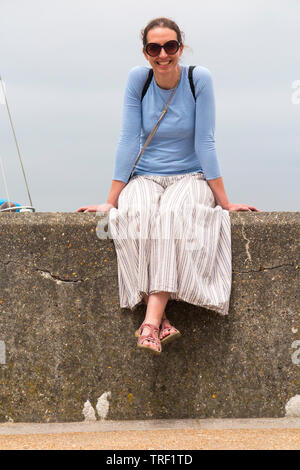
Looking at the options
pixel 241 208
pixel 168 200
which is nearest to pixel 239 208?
pixel 241 208

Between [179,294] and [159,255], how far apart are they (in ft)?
0.75

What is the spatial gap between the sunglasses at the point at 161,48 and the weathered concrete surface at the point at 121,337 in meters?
0.98

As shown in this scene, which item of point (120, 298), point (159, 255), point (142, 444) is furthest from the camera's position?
point (120, 298)

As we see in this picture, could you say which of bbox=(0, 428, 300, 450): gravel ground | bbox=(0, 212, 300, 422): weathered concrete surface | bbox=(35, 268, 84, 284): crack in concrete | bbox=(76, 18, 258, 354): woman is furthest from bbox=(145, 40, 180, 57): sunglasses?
bbox=(0, 428, 300, 450): gravel ground

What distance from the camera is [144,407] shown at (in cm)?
336

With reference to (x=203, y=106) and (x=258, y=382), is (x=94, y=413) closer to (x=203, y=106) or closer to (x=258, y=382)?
(x=258, y=382)

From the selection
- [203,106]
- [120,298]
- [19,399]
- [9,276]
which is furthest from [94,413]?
[203,106]

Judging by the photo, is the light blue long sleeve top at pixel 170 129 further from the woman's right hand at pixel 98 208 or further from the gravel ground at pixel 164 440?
the gravel ground at pixel 164 440

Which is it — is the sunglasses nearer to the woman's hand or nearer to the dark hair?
the dark hair

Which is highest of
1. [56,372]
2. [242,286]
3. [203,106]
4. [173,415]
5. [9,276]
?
[203,106]

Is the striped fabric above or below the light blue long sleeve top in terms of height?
below

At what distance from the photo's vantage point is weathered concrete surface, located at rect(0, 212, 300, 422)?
11.1ft

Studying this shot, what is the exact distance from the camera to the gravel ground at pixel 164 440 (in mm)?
2881

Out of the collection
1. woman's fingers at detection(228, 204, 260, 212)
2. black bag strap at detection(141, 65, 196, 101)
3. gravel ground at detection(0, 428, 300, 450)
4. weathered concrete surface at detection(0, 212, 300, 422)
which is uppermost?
black bag strap at detection(141, 65, 196, 101)
